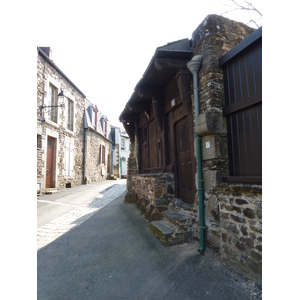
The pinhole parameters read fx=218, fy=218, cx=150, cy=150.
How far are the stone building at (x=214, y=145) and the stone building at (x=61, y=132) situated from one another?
6.65 m

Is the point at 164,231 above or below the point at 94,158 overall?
below

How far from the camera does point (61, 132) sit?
455 inches

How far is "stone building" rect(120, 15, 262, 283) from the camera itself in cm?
267

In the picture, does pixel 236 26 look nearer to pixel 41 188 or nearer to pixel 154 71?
pixel 154 71

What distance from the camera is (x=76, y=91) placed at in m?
13.8

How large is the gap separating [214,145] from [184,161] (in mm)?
1319

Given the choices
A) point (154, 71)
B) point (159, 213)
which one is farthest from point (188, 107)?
point (159, 213)

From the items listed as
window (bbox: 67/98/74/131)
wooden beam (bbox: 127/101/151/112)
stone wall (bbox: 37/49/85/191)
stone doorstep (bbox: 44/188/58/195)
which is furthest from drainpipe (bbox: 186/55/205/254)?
window (bbox: 67/98/74/131)

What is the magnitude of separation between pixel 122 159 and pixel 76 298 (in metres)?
23.4

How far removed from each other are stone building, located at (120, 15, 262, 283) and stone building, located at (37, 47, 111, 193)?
21.8 feet

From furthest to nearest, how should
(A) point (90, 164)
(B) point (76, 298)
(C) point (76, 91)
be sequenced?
1. (A) point (90, 164)
2. (C) point (76, 91)
3. (B) point (76, 298)

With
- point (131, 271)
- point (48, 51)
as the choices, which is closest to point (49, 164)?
point (48, 51)

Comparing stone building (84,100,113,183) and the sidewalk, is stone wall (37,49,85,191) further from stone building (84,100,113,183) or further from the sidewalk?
the sidewalk

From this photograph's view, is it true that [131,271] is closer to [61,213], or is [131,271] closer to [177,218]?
[177,218]
